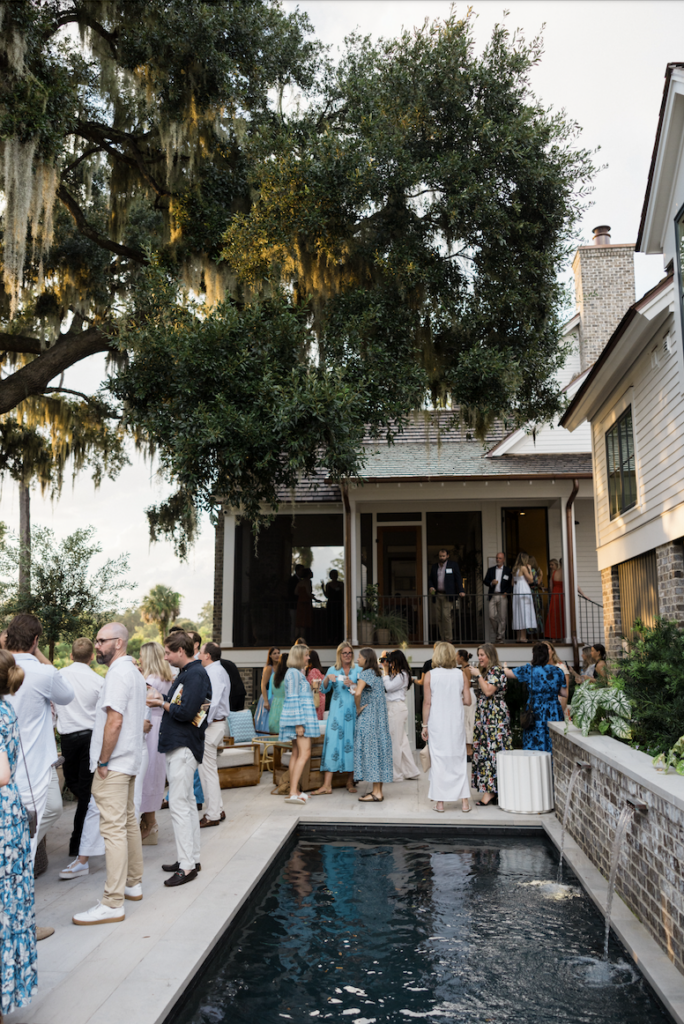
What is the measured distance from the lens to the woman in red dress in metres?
14.4

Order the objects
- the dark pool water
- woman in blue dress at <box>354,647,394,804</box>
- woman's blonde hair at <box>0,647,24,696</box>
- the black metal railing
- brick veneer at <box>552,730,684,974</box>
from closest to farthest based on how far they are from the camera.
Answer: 1. woman's blonde hair at <box>0,647,24,696</box>
2. the dark pool water
3. brick veneer at <box>552,730,684,974</box>
4. woman in blue dress at <box>354,647,394,804</box>
5. the black metal railing

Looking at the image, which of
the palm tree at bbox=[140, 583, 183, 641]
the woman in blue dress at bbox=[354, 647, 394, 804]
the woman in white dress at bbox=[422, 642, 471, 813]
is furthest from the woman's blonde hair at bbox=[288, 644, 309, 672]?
the palm tree at bbox=[140, 583, 183, 641]

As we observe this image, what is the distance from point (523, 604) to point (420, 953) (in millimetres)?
9700

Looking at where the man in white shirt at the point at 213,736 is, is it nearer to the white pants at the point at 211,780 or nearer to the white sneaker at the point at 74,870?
the white pants at the point at 211,780

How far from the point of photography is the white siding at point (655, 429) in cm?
948

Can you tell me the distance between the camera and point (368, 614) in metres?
14.3

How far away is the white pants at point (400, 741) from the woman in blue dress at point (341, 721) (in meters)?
0.91

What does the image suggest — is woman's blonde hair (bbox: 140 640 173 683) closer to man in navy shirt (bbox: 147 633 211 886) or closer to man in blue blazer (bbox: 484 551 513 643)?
man in navy shirt (bbox: 147 633 211 886)

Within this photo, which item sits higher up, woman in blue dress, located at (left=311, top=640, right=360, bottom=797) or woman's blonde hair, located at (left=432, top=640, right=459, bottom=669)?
woman's blonde hair, located at (left=432, top=640, right=459, bottom=669)

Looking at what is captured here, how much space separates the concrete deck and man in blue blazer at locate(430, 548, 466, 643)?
639 centimetres

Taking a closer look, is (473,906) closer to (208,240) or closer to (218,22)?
(208,240)

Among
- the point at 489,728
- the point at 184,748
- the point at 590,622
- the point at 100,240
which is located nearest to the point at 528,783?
the point at 489,728

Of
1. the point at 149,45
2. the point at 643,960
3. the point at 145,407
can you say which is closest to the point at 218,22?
the point at 149,45

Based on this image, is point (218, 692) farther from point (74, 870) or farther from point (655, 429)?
point (655, 429)
